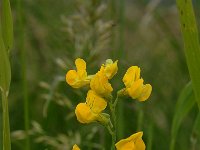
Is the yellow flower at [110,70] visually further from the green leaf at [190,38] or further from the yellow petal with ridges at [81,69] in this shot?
the green leaf at [190,38]

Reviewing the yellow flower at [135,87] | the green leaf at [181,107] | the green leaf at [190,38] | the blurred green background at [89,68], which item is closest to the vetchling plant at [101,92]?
the yellow flower at [135,87]

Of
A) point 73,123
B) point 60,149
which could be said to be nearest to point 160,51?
point 73,123

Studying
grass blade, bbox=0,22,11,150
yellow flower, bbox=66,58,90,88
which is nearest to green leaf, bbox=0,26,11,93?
grass blade, bbox=0,22,11,150

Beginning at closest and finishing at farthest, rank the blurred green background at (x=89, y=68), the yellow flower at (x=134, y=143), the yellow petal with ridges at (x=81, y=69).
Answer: the yellow flower at (x=134, y=143) → the yellow petal with ridges at (x=81, y=69) → the blurred green background at (x=89, y=68)

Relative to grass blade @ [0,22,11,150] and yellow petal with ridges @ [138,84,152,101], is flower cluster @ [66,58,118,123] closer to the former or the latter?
yellow petal with ridges @ [138,84,152,101]

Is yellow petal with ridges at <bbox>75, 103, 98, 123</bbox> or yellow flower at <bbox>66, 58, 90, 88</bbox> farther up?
yellow flower at <bbox>66, 58, 90, 88</bbox>

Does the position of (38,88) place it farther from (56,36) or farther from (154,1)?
(154,1)
